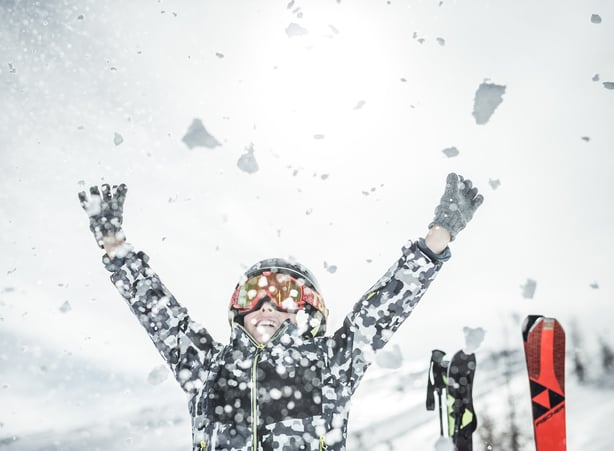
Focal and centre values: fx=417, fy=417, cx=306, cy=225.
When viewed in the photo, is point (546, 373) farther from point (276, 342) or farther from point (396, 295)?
point (276, 342)

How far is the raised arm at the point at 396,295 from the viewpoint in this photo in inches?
118

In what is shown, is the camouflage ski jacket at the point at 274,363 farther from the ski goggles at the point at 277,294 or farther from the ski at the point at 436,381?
the ski at the point at 436,381

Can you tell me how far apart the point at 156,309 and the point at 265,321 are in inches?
35.1

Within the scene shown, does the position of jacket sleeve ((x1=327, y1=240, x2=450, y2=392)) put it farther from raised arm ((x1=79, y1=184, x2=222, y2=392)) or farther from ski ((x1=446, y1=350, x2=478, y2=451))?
ski ((x1=446, y1=350, x2=478, y2=451))

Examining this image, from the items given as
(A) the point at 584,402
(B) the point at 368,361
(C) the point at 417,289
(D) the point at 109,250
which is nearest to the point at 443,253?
(C) the point at 417,289

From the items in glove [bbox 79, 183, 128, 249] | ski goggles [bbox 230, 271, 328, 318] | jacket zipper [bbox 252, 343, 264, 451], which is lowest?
jacket zipper [bbox 252, 343, 264, 451]

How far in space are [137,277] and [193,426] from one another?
4.16 ft

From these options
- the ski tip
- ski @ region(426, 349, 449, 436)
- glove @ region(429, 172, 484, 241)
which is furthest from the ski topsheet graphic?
glove @ region(429, 172, 484, 241)

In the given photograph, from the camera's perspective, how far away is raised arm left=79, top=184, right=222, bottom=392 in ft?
10.6

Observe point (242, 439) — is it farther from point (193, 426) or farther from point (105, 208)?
point (105, 208)

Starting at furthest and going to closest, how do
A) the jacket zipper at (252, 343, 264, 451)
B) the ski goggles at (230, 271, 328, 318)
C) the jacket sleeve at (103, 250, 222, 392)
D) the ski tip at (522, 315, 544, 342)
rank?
the ski tip at (522, 315, 544, 342) → the ski goggles at (230, 271, 328, 318) → the jacket sleeve at (103, 250, 222, 392) → the jacket zipper at (252, 343, 264, 451)

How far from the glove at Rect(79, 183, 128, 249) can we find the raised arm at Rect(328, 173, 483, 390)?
6.99ft

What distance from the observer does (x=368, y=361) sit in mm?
3084

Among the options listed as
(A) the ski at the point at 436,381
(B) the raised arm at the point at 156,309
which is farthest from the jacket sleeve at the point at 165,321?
(A) the ski at the point at 436,381
